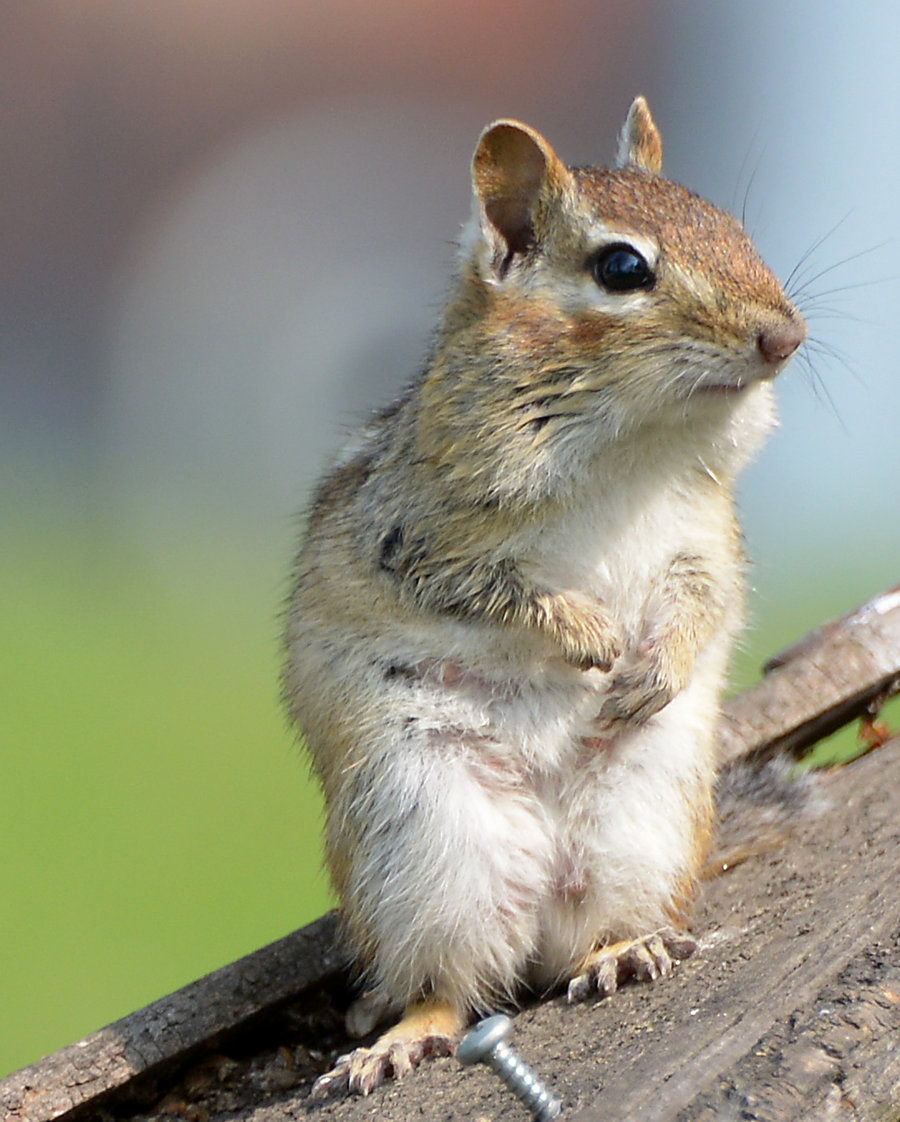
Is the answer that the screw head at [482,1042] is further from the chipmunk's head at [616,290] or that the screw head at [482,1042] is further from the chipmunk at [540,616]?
the chipmunk's head at [616,290]

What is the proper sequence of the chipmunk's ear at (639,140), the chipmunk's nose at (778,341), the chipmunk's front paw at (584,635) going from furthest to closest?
the chipmunk's ear at (639,140), the chipmunk's front paw at (584,635), the chipmunk's nose at (778,341)

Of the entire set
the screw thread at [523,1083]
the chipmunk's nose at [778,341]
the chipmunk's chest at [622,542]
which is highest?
the chipmunk's nose at [778,341]

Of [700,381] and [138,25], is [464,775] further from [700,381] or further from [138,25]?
[138,25]

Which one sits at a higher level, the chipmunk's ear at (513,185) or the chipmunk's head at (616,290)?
the chipmunk's ear at (513,185)

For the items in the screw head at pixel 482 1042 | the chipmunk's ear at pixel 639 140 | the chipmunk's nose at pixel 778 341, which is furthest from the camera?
the chipmunk's ear at pixel 639 140

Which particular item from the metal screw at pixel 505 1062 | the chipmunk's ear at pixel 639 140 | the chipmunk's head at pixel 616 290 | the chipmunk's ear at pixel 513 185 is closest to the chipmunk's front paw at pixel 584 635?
the chipmunk's head at pixel 616 290

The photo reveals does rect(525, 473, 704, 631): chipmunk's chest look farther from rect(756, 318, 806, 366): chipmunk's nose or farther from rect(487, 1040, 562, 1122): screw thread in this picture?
rect(487, 1040, 562, 1122): screw thread
